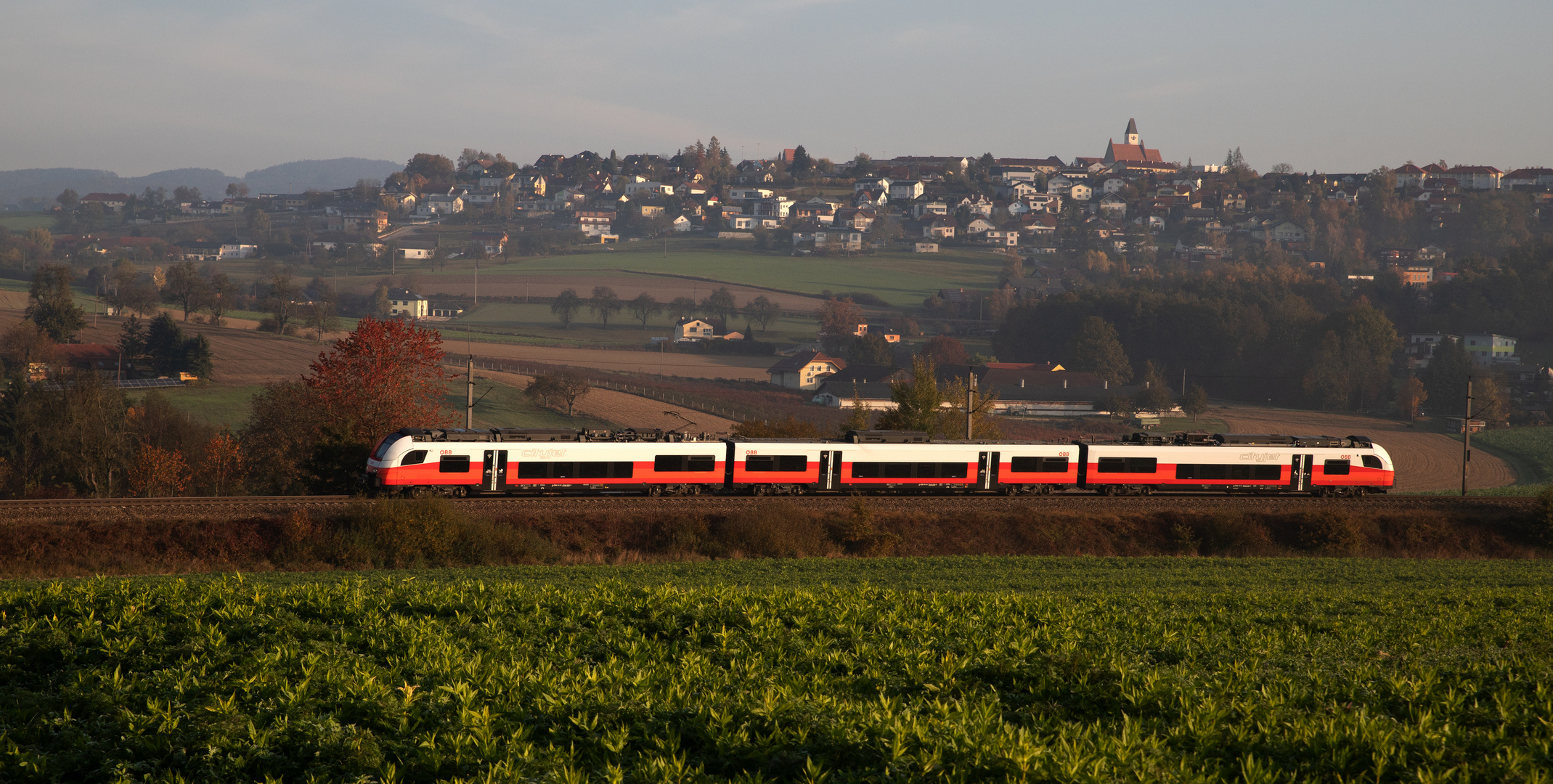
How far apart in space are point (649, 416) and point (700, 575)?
172ft

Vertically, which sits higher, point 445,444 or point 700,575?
point 445,444

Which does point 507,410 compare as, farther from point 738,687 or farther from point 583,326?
point 583,326

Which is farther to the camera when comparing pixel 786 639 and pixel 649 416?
pixel 649 416

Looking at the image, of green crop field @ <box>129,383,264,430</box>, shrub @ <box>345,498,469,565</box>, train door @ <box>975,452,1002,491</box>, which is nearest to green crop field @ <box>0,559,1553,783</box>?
shrub @ <box>345,498,469,565</box>

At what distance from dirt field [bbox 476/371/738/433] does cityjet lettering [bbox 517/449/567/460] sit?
35079 millimetres

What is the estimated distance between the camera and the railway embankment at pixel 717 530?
27.7 m

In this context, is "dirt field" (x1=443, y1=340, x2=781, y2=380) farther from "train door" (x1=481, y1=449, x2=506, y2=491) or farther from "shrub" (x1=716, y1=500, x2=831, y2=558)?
"shrub" (x1=716, y1=500, x2=831, y2=558)

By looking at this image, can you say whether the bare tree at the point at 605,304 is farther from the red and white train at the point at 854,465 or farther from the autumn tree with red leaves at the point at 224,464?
the red and white train at the point at 854,465

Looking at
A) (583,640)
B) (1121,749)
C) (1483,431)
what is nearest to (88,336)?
(583,640)

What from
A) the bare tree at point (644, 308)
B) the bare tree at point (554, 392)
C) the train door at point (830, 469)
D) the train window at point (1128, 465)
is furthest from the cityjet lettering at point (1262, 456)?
the bare tree at point (644, 308)

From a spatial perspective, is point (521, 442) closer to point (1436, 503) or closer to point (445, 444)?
point (445, 444)

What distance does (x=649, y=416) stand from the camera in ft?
253

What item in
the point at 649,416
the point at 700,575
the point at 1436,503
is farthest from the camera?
the point at 649,416

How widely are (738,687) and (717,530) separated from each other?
74.0 feet
